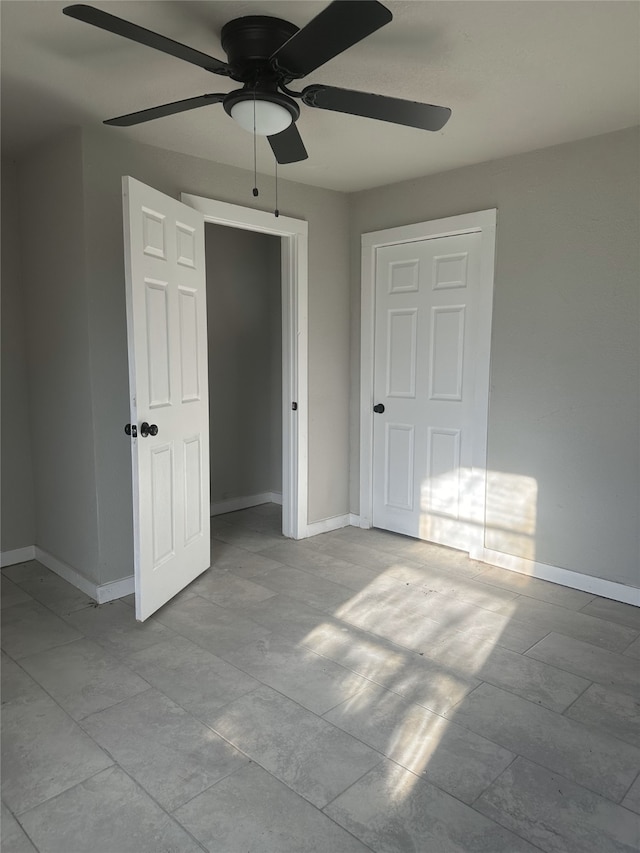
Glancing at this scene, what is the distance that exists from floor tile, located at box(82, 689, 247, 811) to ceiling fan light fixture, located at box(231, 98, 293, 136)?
2.14 metres

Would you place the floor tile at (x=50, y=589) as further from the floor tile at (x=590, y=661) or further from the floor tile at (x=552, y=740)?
the floor tile at (x=590, y=661)

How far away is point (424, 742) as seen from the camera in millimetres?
2016

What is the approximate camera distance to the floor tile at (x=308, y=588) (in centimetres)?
314

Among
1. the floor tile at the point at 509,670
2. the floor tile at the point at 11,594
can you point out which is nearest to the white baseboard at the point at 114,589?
the floor tile at the point at 11,594

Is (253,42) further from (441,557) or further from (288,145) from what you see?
(441,557)

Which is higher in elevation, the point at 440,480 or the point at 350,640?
the point at 440,480

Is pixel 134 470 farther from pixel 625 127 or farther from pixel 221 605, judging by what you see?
pixel 625 127

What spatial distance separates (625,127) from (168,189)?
2.39 metres

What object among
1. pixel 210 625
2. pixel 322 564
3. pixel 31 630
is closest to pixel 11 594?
pixel 31 630

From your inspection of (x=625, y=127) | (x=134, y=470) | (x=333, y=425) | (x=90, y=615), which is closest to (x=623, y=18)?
(x=625, y=127)

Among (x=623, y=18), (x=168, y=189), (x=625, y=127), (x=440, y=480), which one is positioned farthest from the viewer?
(x=440, y=480)

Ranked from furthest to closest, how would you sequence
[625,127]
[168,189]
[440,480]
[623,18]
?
1. [440,480]
2. [168,189]
3. [625,127]
4. [623,18]

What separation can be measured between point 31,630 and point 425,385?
270cm

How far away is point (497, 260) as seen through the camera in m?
3.48
